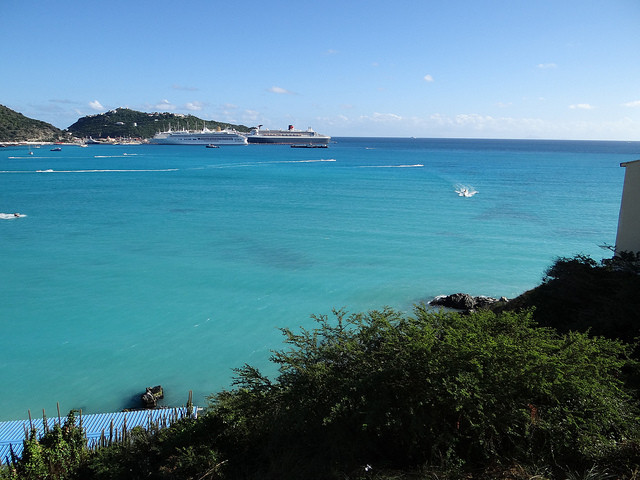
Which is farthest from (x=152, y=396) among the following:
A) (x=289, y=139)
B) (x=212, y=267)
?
(x=289, y=139)

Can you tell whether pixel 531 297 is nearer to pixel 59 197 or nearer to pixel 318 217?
pixel 318 217

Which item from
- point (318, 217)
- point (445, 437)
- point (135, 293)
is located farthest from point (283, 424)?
point (318, 217)

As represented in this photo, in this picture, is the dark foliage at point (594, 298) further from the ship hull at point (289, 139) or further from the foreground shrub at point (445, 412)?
the ship hull at point (289, 139)

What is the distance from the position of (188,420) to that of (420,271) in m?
15.6

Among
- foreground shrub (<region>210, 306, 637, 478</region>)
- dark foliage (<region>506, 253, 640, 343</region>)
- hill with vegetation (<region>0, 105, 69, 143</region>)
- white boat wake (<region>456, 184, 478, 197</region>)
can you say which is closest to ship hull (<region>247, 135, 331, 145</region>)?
hill with vegetation (<region>0, 105, 69, 143</region>)

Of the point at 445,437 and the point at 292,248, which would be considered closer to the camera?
the point at 445,437

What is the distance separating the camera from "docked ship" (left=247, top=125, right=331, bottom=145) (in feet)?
496

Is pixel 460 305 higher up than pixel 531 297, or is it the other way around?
pixel 531 297

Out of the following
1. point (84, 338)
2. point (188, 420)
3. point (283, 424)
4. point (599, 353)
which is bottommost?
point (84, 338)

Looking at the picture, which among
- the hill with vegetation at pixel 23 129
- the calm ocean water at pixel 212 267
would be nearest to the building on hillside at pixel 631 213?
the calm ocean water at pixel 212 267

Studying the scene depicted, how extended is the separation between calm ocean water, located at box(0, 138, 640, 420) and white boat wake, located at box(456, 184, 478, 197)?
1212 mm

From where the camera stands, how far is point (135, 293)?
60.1ft

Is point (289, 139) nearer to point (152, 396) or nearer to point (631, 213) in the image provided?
point (631, 213)

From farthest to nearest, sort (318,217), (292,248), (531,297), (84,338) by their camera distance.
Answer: (318,217) < (292,248) < (84,338) < (531,297)
